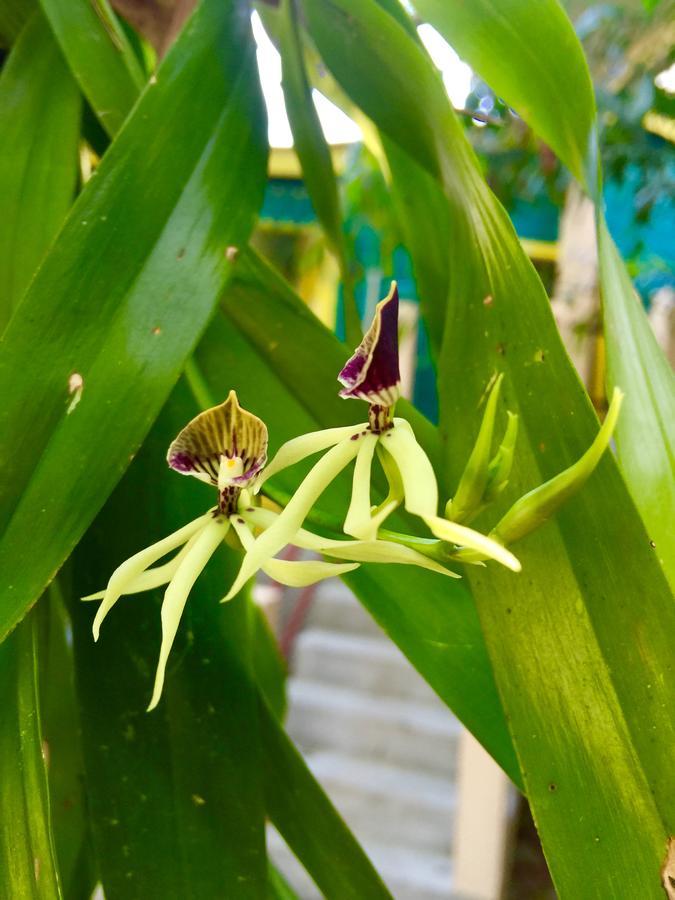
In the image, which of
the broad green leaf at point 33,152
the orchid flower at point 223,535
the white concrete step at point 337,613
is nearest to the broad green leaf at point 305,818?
the orchid flower at point 223,535

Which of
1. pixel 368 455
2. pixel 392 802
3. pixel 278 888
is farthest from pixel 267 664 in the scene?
pixel 392 802

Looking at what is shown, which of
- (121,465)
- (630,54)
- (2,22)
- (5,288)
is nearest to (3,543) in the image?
(121,465)

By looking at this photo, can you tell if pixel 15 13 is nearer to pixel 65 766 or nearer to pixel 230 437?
pixel 230 437

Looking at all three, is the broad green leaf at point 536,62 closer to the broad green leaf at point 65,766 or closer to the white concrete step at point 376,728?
the broad green leaf at point 65,766

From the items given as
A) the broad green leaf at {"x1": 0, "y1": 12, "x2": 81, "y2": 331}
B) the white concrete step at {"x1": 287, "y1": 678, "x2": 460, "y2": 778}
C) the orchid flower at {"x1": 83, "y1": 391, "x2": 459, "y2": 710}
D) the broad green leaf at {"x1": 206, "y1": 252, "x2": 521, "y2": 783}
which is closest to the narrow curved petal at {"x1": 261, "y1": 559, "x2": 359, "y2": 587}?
the orchid flower at {"x1": 83, "y1": 391, "x2": 459, "y2": 710}

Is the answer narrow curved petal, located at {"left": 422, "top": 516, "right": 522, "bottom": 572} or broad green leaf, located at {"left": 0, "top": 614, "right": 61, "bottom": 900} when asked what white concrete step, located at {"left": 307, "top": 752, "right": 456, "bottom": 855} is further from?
narrow curved petal, located at {"left": 422, "top": 516, "right": 522, "bottom": 572}

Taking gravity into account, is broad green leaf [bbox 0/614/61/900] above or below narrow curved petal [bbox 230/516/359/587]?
below

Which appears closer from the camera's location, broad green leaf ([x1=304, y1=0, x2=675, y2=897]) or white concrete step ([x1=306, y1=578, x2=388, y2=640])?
broad green leaf ([x1=304, y1=0, x2=675, y2=897])
